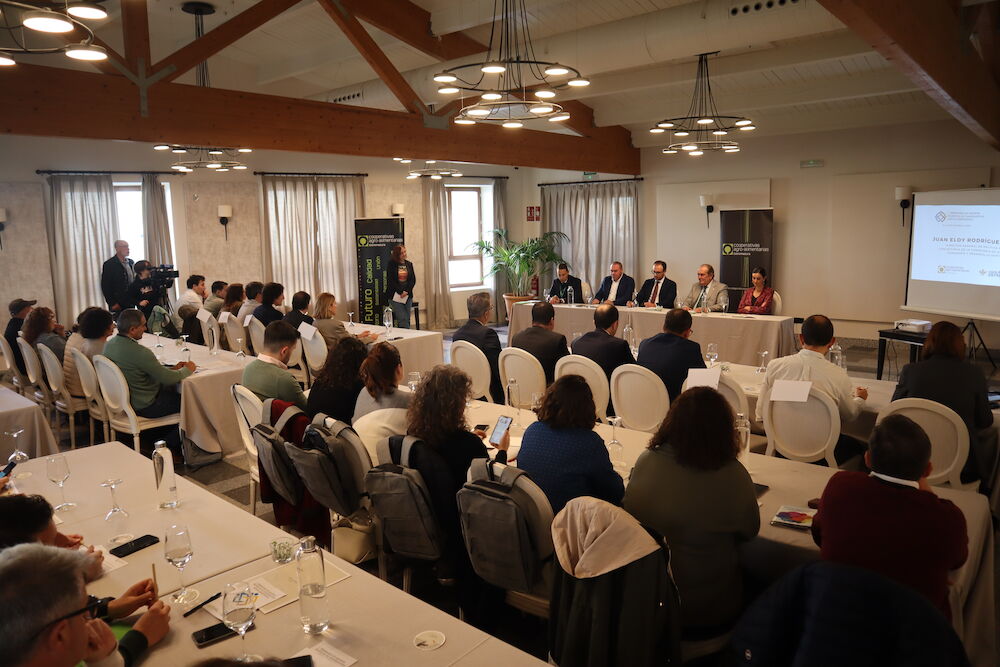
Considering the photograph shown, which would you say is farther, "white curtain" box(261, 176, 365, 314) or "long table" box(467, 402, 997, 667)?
"white curtain" box(261, 176, 365, 314)

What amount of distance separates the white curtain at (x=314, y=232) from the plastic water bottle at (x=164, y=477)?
825 cm

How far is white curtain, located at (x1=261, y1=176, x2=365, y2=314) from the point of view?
10.8 metres

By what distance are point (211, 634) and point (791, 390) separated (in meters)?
2.95

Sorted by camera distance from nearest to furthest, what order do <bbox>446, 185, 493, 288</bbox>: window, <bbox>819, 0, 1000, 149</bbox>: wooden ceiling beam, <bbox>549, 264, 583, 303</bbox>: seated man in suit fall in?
<bbox>819, 0, 1000, 149</bbox>: wooden ceiling beam < <bbox>549, 264, 583, 303</bbox>: seated man in suit < <bbox>446, 185, 493, 288</bbox>: window

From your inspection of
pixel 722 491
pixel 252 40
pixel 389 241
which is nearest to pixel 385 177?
pixel 389 241

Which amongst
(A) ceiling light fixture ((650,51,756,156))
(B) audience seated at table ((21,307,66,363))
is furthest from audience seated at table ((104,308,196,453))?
(A) ceiling light fixture ((650,51,756,156))

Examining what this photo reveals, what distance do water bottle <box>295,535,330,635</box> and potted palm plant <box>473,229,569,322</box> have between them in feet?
35.6

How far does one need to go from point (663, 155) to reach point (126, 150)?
8.03 m

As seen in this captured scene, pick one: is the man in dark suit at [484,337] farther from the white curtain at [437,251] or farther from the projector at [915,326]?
the white curtain at [437,251]

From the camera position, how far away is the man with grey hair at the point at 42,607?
1345mm

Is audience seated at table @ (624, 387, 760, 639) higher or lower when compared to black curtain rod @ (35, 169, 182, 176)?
lower

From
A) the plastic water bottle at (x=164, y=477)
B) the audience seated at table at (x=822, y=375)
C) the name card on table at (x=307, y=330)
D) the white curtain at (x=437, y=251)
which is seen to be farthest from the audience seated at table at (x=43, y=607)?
the white curtain at (x=437, y=251)

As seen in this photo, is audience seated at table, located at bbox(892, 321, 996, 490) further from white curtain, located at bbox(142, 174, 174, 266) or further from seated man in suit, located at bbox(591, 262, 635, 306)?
white curtain, located at bbox(142, 174, 174, 266)

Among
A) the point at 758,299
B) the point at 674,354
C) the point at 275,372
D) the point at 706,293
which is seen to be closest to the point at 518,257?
the point at 706,293
